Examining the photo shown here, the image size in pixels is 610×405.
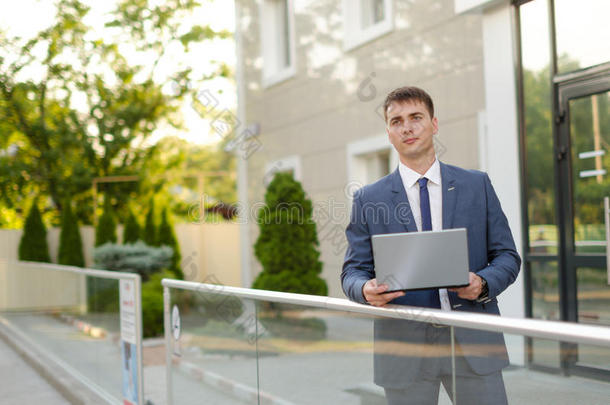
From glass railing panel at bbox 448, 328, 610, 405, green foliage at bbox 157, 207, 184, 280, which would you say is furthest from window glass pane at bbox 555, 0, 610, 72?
green foliage at bbox 157, 207, 184, 280

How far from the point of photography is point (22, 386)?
25.0 feet

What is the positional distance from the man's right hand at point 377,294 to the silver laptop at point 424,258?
8 cm

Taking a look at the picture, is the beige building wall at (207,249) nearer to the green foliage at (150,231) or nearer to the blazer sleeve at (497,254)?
the green foliage at (150,231)

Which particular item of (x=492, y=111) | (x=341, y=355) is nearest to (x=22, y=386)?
(x=341, y=355)

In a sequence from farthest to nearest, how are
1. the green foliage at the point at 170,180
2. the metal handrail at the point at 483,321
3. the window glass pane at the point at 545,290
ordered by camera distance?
the green foliage at the point at 170,180
the window glass pane at the point at 545,290
the metal handrail at the point at 483,321

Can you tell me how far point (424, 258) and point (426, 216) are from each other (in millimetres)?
428

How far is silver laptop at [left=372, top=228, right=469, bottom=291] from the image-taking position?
2170 millimetres

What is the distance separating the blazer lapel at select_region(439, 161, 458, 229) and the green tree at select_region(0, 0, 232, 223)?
16810 millimetres

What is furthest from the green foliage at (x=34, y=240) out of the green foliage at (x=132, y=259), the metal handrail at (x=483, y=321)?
the metal handrail at (x=483, y=321)

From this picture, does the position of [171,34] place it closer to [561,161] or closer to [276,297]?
[561,161]

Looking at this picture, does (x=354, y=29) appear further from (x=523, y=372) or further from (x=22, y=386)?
(x=523, y=372)

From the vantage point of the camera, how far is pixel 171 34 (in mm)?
20016

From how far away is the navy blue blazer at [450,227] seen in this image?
8.13 feet

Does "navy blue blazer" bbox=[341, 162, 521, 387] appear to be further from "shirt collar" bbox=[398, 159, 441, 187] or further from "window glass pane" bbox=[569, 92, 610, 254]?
"window glass pane" bbox=[569, 92, 610, 254]
